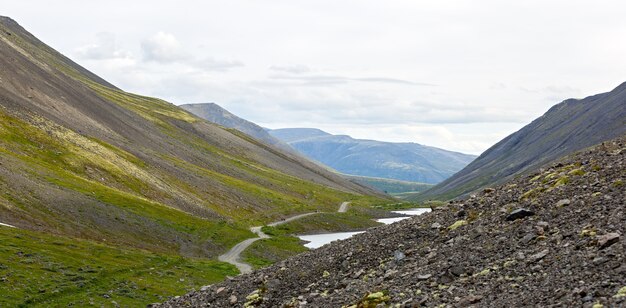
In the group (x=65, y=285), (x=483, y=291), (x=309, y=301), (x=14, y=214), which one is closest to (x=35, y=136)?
(x=14, y=214)

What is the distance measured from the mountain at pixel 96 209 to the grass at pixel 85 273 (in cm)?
14

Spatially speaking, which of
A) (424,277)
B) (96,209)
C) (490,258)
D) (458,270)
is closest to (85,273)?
(96,209)

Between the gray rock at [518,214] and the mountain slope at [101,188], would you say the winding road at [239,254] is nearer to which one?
the mountain slope at [101,188]

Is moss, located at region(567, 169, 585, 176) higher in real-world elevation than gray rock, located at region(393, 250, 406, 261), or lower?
higher

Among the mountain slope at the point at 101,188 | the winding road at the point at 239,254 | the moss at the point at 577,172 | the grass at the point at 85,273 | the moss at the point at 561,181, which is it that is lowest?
the winding road at the point at 239,254

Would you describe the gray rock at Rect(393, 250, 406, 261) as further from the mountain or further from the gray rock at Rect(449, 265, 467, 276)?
the mountain

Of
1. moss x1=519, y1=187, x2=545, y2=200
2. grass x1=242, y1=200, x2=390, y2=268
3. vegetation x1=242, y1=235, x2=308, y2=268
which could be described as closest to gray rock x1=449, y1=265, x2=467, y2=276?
moss x1=519, y1=187, x2=545, y2=200

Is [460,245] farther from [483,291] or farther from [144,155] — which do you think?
[144,155]

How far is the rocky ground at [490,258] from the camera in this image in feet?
74.3

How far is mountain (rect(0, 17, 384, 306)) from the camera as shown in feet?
208

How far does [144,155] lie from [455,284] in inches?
6335

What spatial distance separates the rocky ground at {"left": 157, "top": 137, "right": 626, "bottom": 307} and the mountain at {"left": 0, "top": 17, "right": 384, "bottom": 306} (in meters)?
25.1

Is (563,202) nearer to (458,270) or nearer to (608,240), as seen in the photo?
(608,240)

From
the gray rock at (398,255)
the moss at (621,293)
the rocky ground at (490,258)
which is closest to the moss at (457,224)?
the rocky ground at (490,258)
